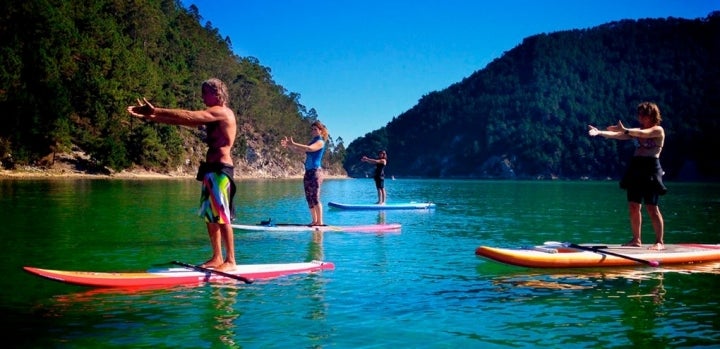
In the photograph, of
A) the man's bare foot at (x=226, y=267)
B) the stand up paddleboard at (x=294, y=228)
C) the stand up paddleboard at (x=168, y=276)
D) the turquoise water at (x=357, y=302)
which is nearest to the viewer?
the turquoise water at (x=357, y=302)

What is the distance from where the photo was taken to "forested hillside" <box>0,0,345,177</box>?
232 feet

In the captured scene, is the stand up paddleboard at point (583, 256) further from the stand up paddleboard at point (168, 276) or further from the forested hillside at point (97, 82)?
the forested hillside at point (97, 82)

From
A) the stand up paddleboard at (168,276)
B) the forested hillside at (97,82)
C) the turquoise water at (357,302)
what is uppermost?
the forested hillside at (97,82)

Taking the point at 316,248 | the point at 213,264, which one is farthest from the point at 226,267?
the point at 316,248

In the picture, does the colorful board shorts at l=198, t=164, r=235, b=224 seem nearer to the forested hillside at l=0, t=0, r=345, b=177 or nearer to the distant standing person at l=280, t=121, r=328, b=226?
the distant standing person at l=280, t=121, r=328, b=226

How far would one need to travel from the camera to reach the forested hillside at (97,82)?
70750 mm

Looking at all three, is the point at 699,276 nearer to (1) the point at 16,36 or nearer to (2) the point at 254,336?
(2) the point at 254,336

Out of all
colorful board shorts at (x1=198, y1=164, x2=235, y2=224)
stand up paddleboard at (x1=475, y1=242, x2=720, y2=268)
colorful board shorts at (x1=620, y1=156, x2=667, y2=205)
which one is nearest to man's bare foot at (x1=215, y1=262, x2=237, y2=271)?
colorful board shorts at (x1=198, y1=164, x2=235, y2=224)

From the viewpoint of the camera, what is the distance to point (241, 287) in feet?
29.1

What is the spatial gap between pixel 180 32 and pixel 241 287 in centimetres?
14096

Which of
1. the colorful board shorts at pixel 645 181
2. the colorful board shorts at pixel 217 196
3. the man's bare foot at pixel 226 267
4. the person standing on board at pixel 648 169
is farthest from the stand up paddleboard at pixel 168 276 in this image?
the colorful board shorts at pixel 645 181

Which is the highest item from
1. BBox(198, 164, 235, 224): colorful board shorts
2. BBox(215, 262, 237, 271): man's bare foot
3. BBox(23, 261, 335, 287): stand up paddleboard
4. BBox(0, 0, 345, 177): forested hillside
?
BBox(0, 0, 345, 177): forested hillside

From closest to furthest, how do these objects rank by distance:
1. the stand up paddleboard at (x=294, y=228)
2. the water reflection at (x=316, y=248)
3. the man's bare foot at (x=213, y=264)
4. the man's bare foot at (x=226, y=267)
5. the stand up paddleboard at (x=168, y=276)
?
the stand up paddleboard at (x=168, y=276), the man's bare foot at (x=226, y=267), the man's bare foot at (x=213, y=264), the water reflection at (x=316, y=248), the stand up paddleboard at (x=294, y=228)

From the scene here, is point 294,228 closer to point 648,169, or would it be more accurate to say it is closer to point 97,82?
point 648,169
